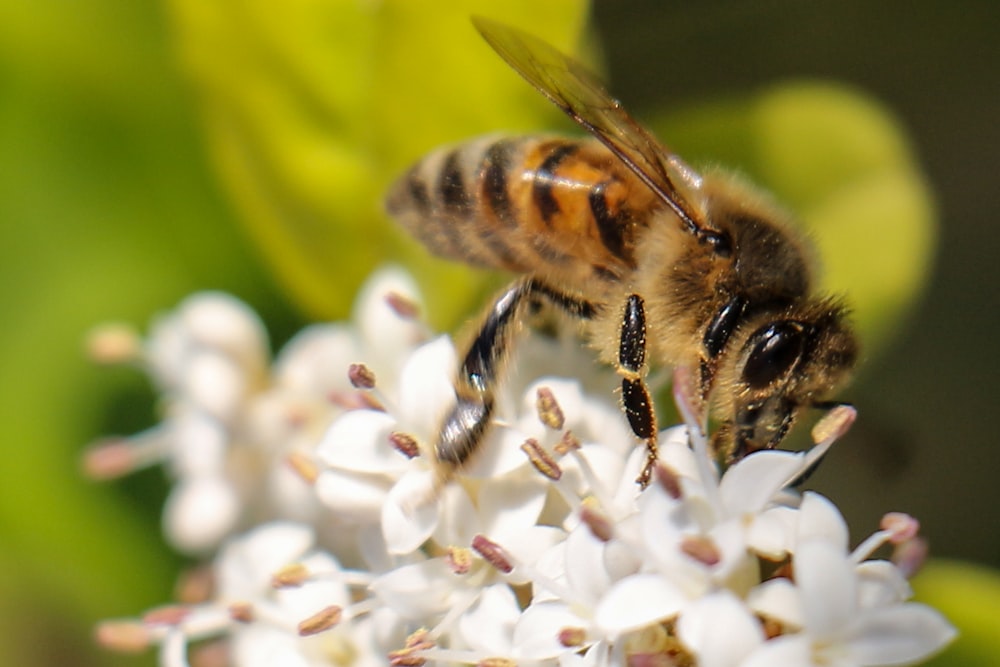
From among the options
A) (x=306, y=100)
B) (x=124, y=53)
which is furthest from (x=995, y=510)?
(x=124, y=53)

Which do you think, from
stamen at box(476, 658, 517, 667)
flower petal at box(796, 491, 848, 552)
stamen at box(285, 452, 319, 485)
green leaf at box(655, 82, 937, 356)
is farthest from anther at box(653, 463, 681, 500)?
green leaf at box(655, 82, 937, 356)

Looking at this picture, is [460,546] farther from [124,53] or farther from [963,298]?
[963,298]

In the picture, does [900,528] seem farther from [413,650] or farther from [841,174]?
[841,174]

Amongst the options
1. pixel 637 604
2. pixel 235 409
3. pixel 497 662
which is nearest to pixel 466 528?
pixel 497 662

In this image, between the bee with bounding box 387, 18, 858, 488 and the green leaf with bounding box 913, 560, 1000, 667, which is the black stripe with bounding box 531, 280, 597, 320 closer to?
the bee with bounding box 387, 18, 858, 488

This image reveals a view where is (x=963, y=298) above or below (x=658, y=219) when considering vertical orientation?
above

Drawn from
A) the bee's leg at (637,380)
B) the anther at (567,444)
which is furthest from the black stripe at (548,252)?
the anther at (567,444)
